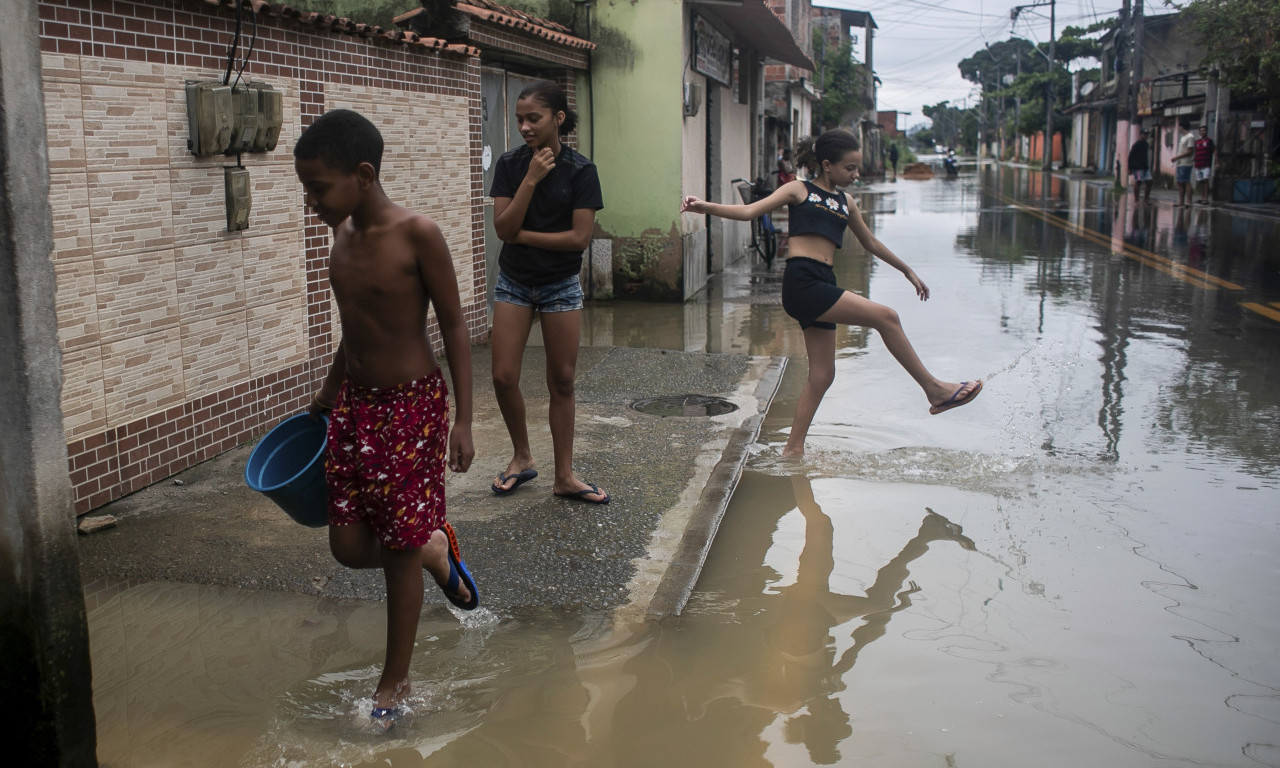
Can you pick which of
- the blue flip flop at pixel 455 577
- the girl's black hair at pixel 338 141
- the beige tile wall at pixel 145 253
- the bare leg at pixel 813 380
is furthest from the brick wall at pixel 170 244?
the bare leg at pixel 813 380

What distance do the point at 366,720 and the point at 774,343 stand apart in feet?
22.5

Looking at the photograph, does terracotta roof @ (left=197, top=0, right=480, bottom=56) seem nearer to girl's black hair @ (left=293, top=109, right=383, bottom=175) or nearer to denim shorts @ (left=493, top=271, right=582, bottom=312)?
denim shorts @ (left=493, top=271, right=582, bottom=312)

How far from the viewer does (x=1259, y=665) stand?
147 inches

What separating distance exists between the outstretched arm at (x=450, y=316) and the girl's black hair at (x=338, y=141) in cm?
25

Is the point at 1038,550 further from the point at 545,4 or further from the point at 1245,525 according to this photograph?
the point at 545,4

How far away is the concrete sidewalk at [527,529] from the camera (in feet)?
13.9

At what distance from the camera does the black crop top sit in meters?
5.87

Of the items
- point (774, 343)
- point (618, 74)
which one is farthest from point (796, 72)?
point (774, 343)

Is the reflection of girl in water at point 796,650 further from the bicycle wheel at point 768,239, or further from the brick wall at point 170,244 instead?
the bicycle wheel at point 768,239

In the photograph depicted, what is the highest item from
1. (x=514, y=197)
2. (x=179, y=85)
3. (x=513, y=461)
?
(x=179, y=85)

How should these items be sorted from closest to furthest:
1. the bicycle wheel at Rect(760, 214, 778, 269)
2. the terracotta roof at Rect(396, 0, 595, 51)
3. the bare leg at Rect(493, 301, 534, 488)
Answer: the bare leg at Rect(493, 301, 534, 488)
the terracotta roof at Rect(396, 0, 595, 51)
the bicycle wheel at Rect(760, 214, 778, 269)

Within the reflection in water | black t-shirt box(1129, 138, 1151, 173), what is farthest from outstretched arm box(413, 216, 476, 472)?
black t-shirt box(1129, 138, 1151, 173)

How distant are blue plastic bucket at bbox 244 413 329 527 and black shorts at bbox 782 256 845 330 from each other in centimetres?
302

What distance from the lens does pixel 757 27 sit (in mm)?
15469
